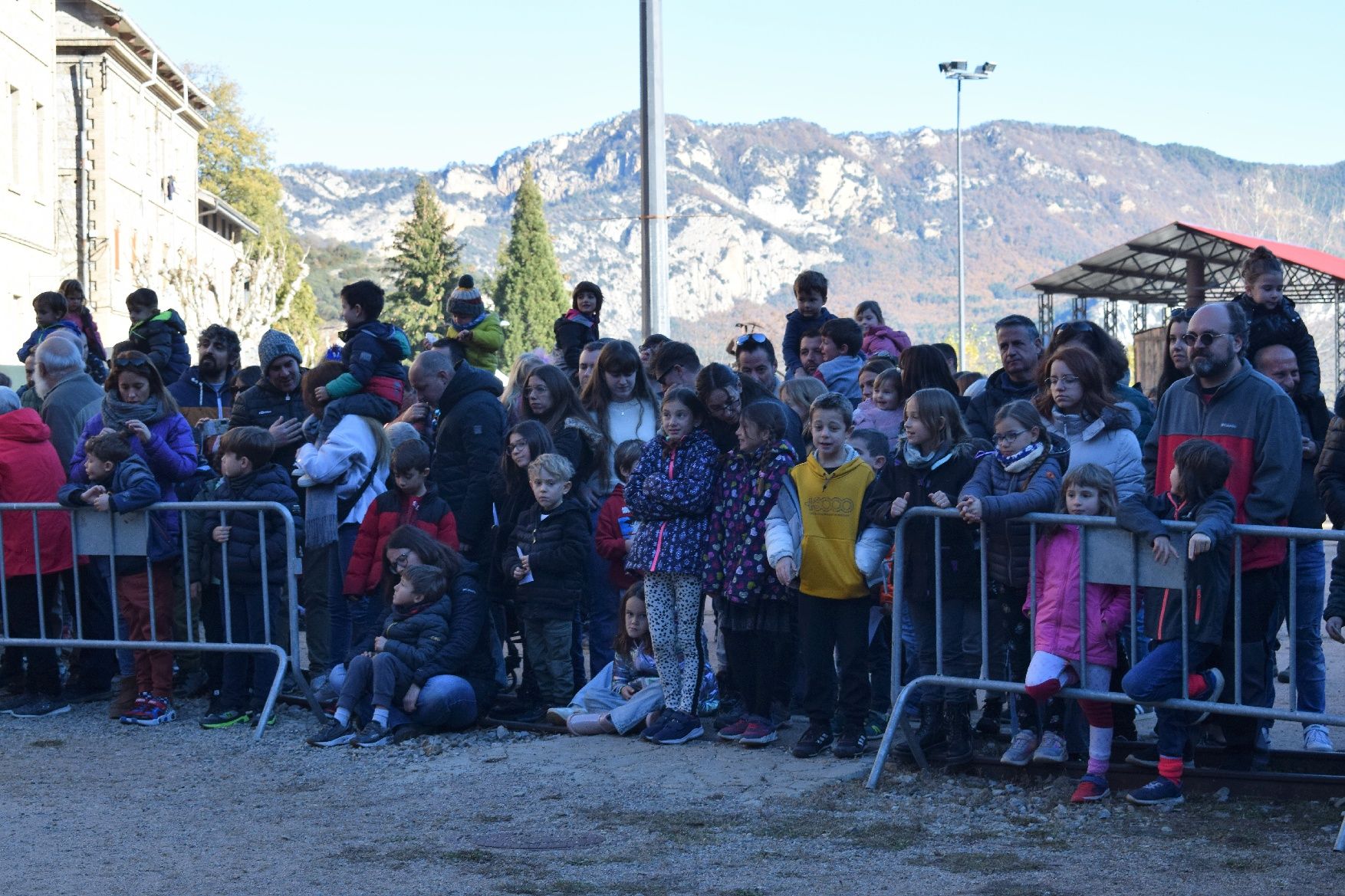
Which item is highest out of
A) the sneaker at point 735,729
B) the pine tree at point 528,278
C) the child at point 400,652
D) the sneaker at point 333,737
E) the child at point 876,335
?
the pine tree at point 528,278

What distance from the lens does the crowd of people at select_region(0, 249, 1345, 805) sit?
6.31m

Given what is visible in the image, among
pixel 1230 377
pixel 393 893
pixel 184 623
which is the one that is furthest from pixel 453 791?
pixel 1230 377

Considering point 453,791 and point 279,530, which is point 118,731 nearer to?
point 279,530

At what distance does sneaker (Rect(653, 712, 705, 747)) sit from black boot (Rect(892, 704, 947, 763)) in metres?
1.10

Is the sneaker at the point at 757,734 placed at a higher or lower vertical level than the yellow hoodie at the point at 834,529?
lower

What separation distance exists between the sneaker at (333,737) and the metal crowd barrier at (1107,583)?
278 cm

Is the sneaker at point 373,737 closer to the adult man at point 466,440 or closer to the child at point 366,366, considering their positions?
the adult man at point 466,440

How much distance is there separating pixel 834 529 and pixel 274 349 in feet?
13.0

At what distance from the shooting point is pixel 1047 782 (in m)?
6.50

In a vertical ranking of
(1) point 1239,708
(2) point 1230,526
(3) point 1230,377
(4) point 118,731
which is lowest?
(4) point 118,731

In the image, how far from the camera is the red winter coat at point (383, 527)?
26.7 ft

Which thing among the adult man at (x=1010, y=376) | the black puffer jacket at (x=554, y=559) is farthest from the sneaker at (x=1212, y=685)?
the black puffer jacket at (x=554, y=559)

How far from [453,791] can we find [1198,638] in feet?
10.7

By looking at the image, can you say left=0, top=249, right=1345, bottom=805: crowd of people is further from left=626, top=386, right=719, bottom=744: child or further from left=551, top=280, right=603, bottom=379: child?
left=551, top=280, right=603, bottom=379: child
